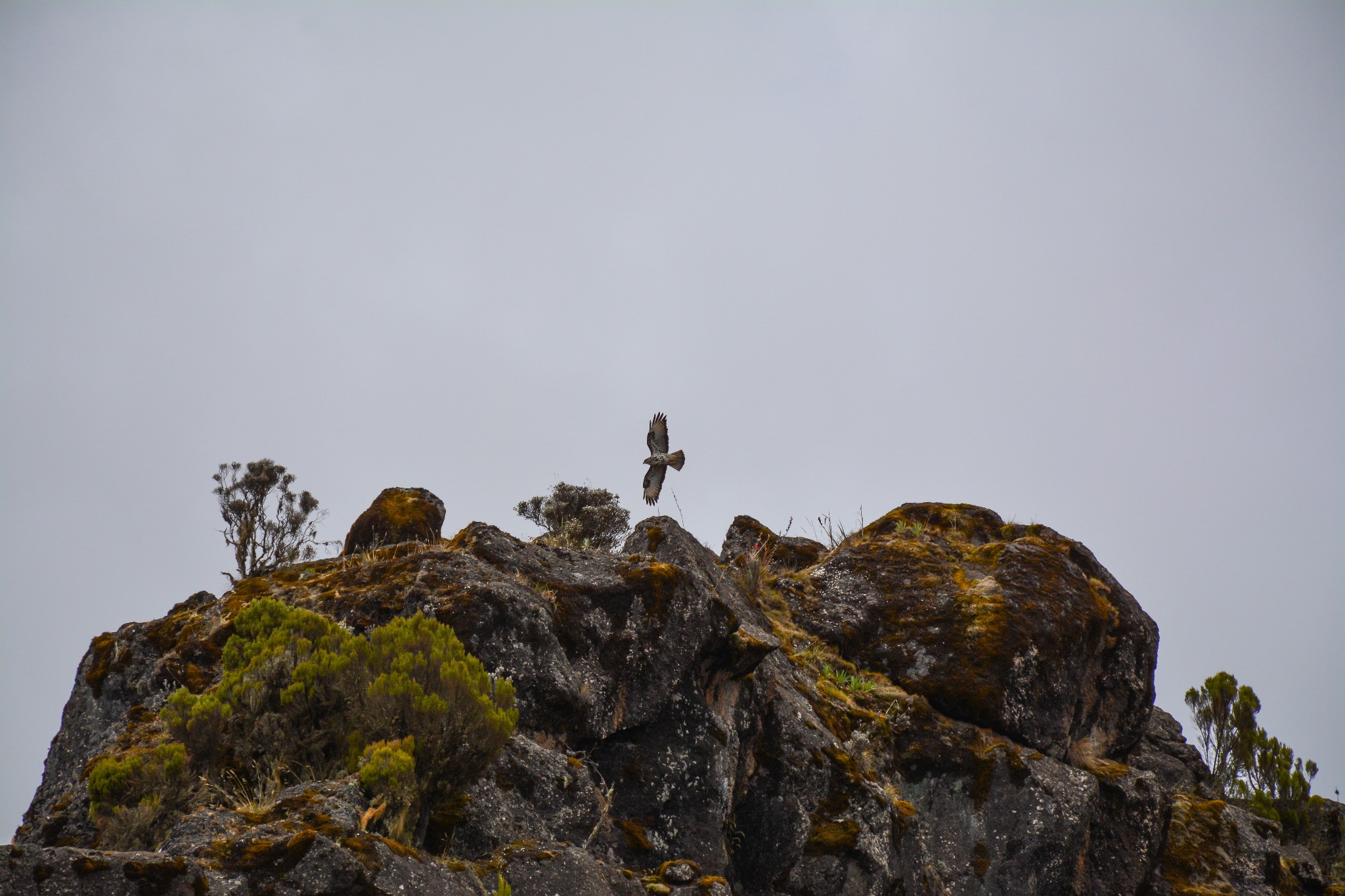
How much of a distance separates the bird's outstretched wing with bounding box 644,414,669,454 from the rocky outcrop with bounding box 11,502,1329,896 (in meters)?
4.73

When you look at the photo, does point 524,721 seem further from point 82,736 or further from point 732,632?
point 82,736

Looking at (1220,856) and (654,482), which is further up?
(654,482)

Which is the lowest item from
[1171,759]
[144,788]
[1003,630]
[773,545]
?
[144,788]

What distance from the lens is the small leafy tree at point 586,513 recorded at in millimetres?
20734

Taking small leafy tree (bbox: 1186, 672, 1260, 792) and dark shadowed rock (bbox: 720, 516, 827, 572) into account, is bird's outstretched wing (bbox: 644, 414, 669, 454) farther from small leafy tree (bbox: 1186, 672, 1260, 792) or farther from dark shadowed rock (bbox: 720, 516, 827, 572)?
small leafy tree (bbox: 1186, 672, 1260, 792)

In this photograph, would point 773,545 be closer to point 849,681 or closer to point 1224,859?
point 849,681

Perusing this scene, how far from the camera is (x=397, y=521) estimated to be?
42.3 ft

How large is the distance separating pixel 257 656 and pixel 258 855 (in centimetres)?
238

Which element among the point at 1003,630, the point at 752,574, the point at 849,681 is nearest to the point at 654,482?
the point at 752,574

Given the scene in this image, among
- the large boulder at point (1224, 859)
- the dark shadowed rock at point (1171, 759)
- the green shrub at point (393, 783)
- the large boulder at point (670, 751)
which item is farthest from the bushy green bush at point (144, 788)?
the dark shadowed rock at point (1171, 759)

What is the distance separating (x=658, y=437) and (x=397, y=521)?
19.8 ft

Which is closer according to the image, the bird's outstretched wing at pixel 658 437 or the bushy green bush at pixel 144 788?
the bushy green bush at pixel 144 788

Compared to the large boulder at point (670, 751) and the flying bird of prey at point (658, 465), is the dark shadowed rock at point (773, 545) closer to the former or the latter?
the flying bird of prey at point (658, 465)

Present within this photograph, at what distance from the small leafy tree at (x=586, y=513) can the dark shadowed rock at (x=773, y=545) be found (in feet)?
15.0
